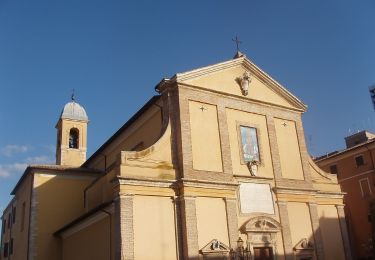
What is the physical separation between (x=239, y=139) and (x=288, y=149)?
3.11m

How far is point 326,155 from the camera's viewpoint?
38.7 m

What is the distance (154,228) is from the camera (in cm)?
1535

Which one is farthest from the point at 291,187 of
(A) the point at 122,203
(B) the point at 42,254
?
(B) the point at 42,254

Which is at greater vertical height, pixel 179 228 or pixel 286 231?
pixel 179 228

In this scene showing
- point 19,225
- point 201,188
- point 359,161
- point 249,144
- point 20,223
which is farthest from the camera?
point 359,161

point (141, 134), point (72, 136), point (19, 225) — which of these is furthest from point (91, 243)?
point (72, 136)

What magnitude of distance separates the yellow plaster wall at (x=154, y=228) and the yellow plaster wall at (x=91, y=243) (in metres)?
1.47

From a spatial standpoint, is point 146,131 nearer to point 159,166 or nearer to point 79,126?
point 159,166

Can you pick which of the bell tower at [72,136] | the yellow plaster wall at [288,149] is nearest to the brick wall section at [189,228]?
the yellow plaster wall at [288,149]

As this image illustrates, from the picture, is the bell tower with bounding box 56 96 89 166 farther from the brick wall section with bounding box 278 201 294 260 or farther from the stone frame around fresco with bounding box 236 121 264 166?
the brick wall section with bounding box 278 201 294 260

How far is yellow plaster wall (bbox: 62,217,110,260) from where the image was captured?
16.3 meters

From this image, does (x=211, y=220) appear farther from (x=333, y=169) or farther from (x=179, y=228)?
(x=333, y=169)

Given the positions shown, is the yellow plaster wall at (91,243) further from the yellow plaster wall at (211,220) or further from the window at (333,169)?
the window at (333,169)

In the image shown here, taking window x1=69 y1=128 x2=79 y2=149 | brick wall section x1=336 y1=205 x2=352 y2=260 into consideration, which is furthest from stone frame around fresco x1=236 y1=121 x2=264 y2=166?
window x1=69 y1=128 x2=79 y2=149
